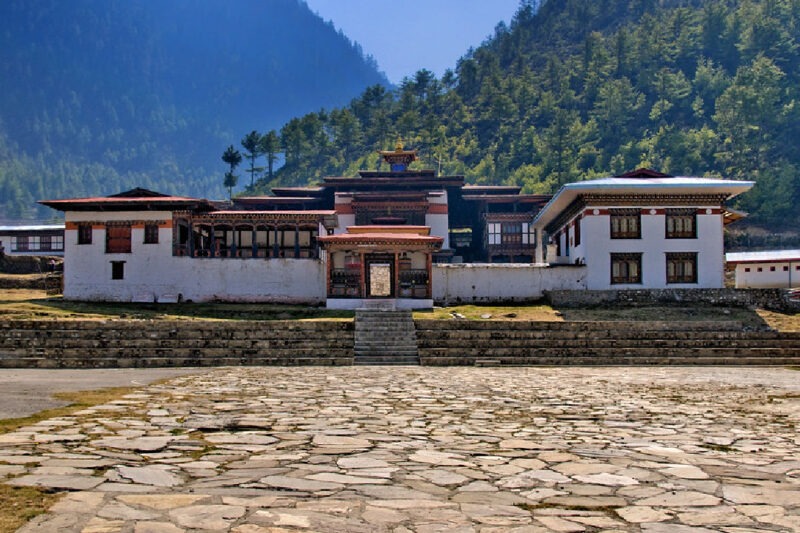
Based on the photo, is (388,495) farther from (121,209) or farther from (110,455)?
(121,209)

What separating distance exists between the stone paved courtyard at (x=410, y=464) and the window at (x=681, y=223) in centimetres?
2596

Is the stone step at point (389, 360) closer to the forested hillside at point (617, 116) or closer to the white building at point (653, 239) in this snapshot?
the white building at point (653, 239)

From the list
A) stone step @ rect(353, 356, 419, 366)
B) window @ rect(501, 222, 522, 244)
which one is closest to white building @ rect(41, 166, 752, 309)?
stone step @ rect(353, 356, 419, 366)

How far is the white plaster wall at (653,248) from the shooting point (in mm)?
36062

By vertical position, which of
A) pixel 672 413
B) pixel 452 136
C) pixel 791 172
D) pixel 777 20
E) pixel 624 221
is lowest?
pixel 672 413

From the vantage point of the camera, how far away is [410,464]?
631 cm

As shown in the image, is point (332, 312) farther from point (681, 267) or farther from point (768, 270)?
point (768, 270)

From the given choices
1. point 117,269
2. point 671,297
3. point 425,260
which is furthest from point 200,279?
point 671,297

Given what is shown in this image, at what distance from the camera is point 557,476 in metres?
5.96

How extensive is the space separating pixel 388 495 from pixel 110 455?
2.52 metres

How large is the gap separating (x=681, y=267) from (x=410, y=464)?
32.9 metres

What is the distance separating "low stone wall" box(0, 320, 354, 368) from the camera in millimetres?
21750

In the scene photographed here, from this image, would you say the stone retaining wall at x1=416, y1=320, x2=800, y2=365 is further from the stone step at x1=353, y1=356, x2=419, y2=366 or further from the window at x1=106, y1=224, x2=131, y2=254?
the window at x1=106, y1=224, x2=131, y2=254

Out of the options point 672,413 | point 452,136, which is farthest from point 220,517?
point 452,136
